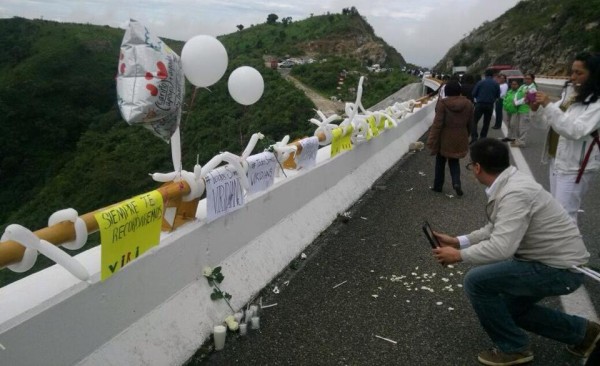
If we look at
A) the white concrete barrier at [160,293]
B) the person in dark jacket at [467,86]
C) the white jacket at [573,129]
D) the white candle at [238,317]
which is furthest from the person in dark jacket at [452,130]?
the person in dark jacket at [467,86]

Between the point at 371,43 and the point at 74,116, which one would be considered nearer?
the point at 74,116

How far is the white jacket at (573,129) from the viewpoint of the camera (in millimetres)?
4055

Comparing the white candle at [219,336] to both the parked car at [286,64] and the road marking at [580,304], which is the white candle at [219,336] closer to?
the road marking at [580,304]

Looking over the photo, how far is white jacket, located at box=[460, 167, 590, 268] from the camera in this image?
2.94 meters

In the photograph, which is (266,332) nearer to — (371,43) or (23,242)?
(23,242)

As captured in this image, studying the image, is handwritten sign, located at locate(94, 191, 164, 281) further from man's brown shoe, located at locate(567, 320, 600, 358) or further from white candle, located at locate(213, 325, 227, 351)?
man's brown shoe, located at locate(567, 320, 600, 358)

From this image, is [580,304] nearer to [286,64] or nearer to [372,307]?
[372,307]

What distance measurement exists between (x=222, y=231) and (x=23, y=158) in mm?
89199

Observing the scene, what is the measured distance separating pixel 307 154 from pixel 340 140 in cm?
125

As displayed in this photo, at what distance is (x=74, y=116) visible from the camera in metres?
89.7

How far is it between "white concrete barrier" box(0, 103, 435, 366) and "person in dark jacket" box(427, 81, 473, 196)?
303 centimetres

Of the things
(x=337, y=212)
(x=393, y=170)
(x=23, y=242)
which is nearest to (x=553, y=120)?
(x=337, y=212)

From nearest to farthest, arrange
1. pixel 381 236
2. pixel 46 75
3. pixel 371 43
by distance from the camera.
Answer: pixel 381 236 → pixel 46 75 → pixel 371 43

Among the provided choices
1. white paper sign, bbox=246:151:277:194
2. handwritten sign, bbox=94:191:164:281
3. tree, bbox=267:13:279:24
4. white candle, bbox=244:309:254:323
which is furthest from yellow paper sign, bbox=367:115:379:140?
tree, bbox=267:13:279:24
